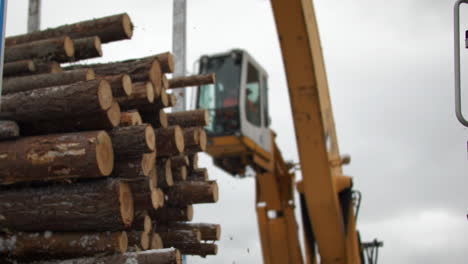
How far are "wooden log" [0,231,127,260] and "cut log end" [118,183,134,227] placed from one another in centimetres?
13

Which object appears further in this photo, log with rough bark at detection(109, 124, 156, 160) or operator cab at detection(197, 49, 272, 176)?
Result: operator cab at detection(197, 49, 272, 176)

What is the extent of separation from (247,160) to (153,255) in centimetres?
470

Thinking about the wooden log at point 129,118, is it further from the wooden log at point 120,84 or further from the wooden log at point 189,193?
the wooden log at point 189,193

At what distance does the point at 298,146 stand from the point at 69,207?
2.61 m

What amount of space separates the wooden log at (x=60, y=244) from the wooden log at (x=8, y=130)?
707 millimetres

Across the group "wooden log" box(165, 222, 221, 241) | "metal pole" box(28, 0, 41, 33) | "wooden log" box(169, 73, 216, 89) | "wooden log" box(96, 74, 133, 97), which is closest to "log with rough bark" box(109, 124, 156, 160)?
"wooden log" box(96, 74, 133, 97)

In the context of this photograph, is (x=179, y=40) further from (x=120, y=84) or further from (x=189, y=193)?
(x=120, y=84)

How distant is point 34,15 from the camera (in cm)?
1053

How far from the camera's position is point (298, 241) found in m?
7.79

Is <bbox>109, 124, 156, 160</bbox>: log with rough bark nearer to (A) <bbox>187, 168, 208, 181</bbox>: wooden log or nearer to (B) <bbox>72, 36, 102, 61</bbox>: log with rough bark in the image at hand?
(B) <bbox>72, 36, 102, 61</bbox>: log with rough bark

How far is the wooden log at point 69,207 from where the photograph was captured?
368 cm

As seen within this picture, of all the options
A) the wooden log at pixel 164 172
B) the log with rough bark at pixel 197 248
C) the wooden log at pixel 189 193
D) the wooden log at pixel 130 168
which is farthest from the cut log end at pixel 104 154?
the log with rough bark at pixel 197 248

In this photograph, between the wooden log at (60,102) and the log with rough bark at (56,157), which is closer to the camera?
the log with rough bark at (56,157)

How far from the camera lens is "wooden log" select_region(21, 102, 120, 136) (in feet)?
12.6
